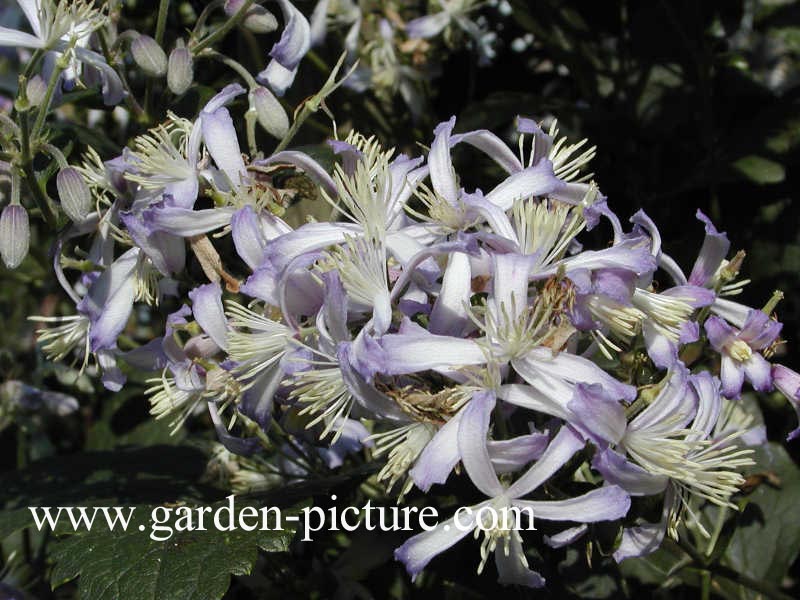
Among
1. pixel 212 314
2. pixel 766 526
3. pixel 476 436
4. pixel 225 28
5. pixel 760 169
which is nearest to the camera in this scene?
pixel 476 436

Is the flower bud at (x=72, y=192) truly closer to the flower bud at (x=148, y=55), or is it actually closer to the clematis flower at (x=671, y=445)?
the flower bud at (x=148, y=55)

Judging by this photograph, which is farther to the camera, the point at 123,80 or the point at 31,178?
the point at 123,80

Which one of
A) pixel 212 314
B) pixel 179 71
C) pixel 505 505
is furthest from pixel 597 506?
pixel 179 71

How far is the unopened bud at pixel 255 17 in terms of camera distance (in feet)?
4.41

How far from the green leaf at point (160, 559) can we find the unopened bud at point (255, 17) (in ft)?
2.12

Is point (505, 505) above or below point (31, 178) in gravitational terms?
below

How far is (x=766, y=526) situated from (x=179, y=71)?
119 centimetres

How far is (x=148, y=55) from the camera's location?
4.16ft

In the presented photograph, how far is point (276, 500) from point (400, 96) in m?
1.11

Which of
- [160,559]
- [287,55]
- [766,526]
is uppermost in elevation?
[287,55]

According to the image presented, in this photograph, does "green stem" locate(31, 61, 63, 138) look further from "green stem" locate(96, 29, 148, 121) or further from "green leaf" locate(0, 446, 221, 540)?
"green leaf" locate(0, 446, 221, 540)

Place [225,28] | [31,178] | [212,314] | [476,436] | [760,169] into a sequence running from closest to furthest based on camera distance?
1. [476,436]
2. [212,314]
3. [31,178]
4. [225,28]
5. [760,169]

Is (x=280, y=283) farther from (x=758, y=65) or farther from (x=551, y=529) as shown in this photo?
(x=758, y=65)

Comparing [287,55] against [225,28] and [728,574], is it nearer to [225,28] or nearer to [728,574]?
[225,28]
